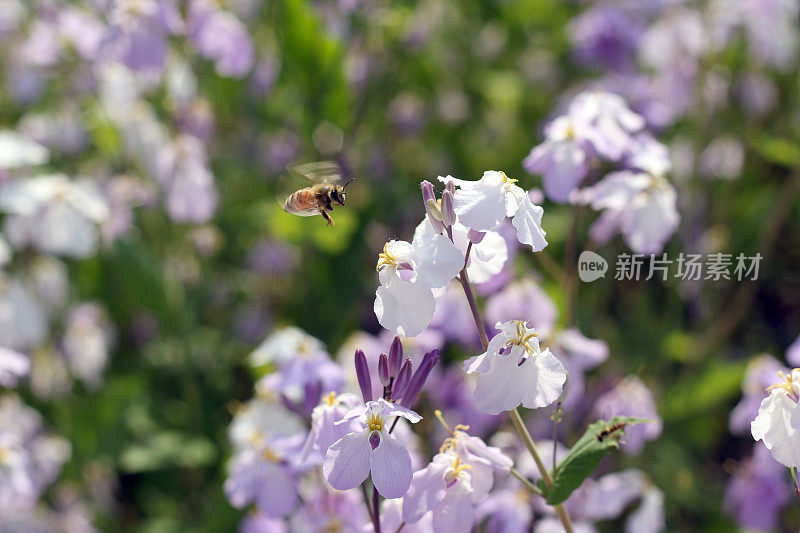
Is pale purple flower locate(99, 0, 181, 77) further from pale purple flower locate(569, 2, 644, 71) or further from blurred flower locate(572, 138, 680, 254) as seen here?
pale purple flower locate(569, 2, 644, 71)

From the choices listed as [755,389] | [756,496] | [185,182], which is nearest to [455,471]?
[755,389]

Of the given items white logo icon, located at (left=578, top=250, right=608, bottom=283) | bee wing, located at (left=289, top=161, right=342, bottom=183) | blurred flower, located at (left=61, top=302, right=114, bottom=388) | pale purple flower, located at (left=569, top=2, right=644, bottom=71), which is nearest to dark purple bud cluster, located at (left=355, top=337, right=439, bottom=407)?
bee wing, located at (left=289, top=161, right=342, bottom=183)

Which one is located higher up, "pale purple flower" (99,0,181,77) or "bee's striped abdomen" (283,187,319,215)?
"pale purple flower" (99,0,181,77)

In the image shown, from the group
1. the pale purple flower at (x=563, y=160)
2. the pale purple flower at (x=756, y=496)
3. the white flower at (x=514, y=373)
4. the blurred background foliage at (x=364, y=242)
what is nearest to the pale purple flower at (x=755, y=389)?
the pale purple flower at (x=756, y=496)

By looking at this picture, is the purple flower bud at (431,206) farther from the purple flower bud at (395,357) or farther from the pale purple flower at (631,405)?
the pale purple flower at (631,405)

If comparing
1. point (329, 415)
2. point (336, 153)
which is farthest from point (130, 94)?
point (329, 415)

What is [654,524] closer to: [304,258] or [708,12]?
[304,258]
